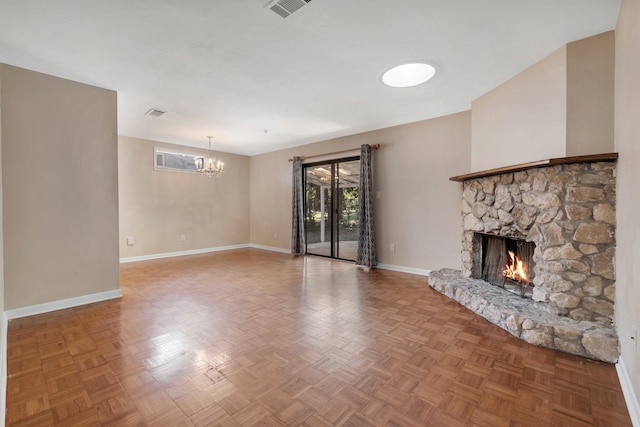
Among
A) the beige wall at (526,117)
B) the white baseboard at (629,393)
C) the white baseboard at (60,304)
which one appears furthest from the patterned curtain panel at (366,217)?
the white baseboard at (60,304)

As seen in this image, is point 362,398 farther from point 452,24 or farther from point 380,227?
point 380,227

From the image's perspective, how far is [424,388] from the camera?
1643mm

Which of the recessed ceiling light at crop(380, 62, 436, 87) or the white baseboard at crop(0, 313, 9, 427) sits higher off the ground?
the recessed ceiling light at crop(380, 62, 436, 87)

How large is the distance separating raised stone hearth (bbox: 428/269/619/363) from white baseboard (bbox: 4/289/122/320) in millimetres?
4055

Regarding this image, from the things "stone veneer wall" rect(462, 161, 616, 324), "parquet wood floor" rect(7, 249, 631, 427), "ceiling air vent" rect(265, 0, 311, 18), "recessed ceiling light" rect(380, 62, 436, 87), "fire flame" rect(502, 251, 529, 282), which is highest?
"recessed ceiling light" rect(380, 62, 436, 87)

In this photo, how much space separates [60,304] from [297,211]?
13.0 ft

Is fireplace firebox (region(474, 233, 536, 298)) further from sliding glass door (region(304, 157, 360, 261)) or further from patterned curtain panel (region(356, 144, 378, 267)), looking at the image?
sliding glass door (region(304, 157, 360, 261))

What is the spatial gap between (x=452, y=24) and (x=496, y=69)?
3.32 ft

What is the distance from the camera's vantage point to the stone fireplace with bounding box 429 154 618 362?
2.07 m

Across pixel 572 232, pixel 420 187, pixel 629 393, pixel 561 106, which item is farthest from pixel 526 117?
pixel 629 393

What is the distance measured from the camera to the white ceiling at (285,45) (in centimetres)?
190

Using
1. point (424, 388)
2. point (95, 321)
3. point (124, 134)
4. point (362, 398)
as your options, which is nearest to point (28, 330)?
point (95, 321)

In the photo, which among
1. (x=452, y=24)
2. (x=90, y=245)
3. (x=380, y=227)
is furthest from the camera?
(x=380, y=227)

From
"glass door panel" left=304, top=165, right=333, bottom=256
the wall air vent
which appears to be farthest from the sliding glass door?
the wall air vent
